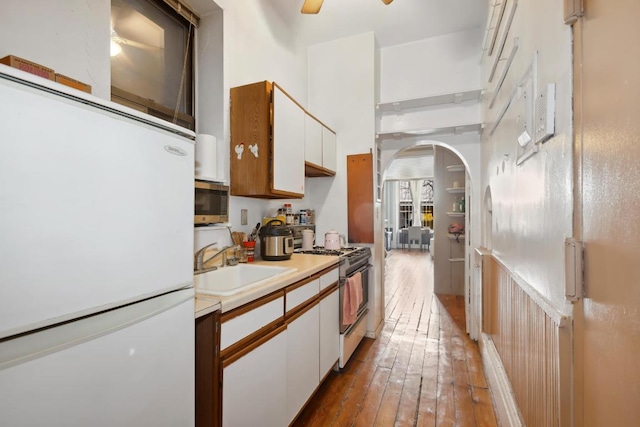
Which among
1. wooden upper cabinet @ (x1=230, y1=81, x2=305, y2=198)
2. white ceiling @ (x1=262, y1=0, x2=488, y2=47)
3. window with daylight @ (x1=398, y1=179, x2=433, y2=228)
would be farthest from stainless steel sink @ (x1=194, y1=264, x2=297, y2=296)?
window with daylight @ (x1=398, y1=179, x2=433, y2=228)

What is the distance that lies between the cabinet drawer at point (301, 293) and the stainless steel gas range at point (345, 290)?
1.50 ft

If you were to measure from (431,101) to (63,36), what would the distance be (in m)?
2.95

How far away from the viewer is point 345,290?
239 centimetres

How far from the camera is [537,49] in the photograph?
1.22 meters

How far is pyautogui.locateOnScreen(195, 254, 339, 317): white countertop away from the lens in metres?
1.15

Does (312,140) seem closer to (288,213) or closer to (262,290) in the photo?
(288,213)

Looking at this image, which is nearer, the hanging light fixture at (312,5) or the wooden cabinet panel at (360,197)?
the hanging light fixture at (312,5)

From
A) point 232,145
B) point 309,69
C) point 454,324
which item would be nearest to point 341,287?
point 232,145

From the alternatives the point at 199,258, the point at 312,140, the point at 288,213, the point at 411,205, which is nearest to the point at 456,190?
the point at 312,140

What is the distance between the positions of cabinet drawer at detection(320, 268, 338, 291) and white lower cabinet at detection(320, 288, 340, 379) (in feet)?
0.28

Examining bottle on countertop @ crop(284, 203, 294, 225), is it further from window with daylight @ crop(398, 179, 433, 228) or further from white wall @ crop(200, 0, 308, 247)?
window with daylight @ crop(398, 179, 433, 228)

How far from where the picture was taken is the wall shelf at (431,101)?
2.93m

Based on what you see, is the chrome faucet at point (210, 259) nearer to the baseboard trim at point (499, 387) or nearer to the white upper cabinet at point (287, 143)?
the white upper cabinet at point (287, 143)

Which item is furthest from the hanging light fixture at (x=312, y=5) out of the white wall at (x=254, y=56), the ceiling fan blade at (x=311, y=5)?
the white wall at (x=254, y=56)
